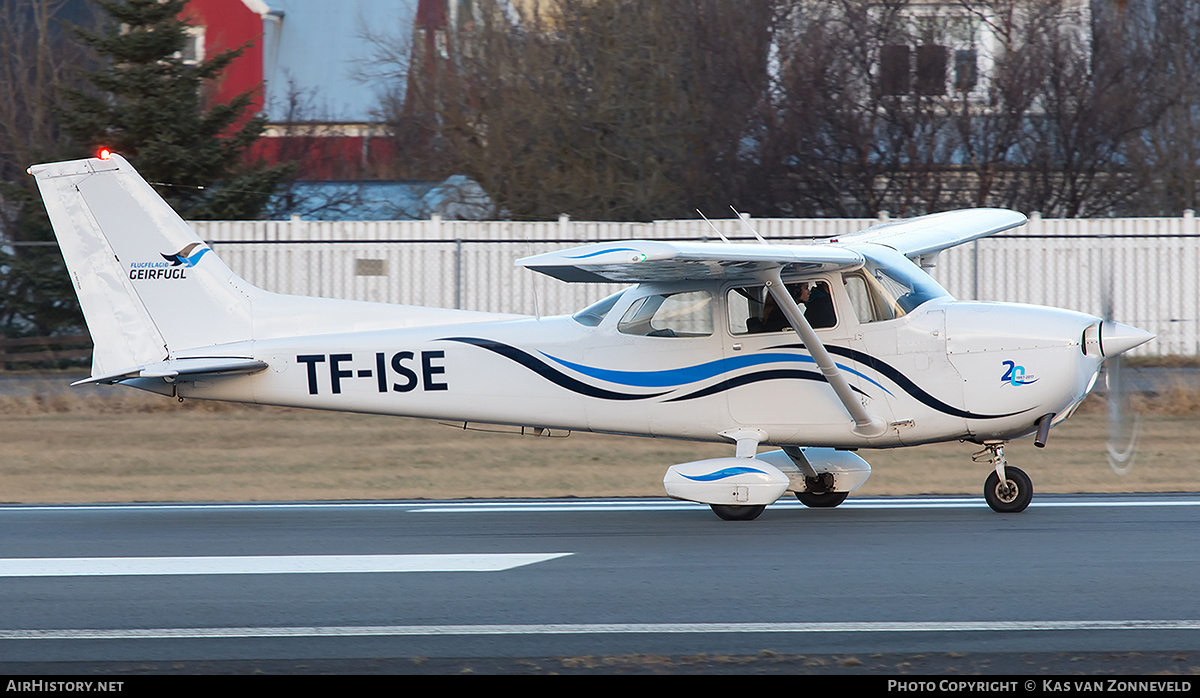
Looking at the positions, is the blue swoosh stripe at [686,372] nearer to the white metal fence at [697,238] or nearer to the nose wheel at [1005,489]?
the nose wheel at [1005,489]

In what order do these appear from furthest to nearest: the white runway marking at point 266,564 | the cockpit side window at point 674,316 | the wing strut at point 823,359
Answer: the cockpit side window at point 674,316, the wing strut at point 823,359, the white runway marking at point 266,564

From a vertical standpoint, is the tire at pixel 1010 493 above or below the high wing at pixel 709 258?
below

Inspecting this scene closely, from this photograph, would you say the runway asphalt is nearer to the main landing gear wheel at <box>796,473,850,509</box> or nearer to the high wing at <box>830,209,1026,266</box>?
the main landing gear wheel at <box>796,473,850,509</box>

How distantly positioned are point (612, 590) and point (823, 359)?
2.84 m

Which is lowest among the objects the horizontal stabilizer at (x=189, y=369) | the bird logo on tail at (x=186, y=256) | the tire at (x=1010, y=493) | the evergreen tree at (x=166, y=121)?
the tire at (x=1010, y=493)

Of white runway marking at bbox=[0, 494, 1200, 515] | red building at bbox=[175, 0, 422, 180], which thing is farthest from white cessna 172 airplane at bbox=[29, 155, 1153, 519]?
red building at bbox=[175, 0, 422, 180]

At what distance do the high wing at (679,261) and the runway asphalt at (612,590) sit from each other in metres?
1.79

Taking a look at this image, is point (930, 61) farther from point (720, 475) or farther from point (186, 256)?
point (186, 256)

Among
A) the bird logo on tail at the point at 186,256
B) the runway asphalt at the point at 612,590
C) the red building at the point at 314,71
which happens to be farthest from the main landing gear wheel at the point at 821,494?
the red building at the point at 314,71

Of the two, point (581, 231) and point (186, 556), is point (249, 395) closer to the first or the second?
point (186, 556)

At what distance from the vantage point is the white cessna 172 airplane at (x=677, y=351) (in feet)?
27.9

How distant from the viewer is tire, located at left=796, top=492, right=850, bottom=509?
9.52m

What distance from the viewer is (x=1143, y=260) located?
18.9 metres
